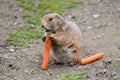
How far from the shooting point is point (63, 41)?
7.48 metres

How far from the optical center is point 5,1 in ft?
36.7

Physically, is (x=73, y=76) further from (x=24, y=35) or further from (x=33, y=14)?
(x=33, y=14)

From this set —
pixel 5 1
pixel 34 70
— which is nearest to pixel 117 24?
pixel 5 1

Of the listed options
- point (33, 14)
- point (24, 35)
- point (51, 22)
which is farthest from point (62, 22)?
point (33, 14)

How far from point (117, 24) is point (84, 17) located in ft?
2.74

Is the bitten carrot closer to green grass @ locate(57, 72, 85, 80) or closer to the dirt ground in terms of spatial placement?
the dirt ground

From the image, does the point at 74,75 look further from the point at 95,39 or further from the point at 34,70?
the point at 95,39

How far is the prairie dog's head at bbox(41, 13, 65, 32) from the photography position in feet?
23.7

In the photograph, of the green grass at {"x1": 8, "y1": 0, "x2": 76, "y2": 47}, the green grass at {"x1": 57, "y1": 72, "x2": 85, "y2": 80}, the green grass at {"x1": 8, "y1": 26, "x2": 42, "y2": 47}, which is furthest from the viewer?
the green grass at {"x1": 8, "y1": 0, "x2": 76, "y2": 47}

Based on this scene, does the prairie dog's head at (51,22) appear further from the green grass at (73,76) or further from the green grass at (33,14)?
the green grass at (33,14)

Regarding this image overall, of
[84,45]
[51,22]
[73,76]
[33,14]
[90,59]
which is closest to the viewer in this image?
[73,76]

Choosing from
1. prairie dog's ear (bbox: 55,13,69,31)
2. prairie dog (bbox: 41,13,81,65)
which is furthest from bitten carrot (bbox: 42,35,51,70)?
prairie dog's ear (bbox: 55,13,69,31)

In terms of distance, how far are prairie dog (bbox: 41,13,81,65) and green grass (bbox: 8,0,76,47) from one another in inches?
45.0

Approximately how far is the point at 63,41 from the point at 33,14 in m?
3.17
